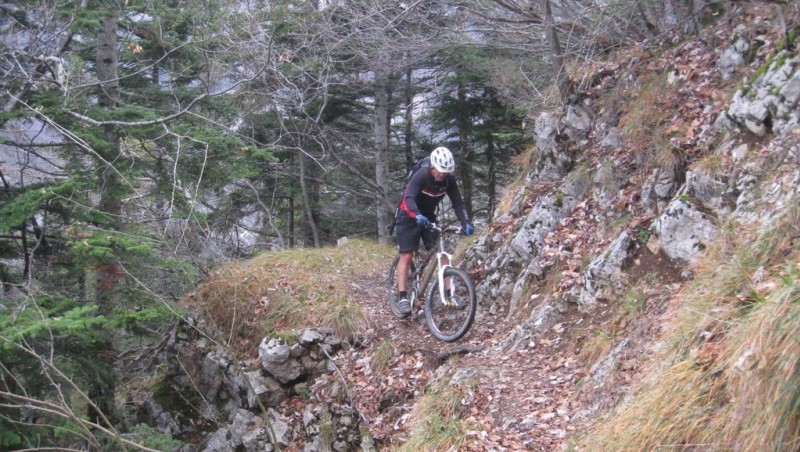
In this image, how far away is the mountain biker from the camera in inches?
254

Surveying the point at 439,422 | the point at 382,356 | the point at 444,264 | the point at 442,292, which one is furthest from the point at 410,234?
the point at 439,422

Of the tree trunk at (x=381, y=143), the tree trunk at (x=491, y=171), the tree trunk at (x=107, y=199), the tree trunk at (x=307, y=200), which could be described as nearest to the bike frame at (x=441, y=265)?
the tree trunk at (x=107, y=199)

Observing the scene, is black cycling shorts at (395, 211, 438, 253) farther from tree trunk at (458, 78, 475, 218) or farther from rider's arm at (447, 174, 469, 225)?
tree trunk at (458, 78, 475, 218)

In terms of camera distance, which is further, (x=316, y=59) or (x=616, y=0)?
(x=316, y=59)

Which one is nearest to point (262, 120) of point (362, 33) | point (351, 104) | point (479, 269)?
point (351, 104)

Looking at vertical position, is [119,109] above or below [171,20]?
below

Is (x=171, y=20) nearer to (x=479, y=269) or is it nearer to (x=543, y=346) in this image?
(x=479, y=269)

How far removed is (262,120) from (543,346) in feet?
39.4

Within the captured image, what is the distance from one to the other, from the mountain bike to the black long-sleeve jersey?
1.01 ft

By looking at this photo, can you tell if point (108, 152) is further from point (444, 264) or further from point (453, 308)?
point (453, 308)

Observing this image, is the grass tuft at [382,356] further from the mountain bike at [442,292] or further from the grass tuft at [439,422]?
the grass tuft at [439,422]

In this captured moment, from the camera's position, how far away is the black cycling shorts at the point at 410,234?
→ 7.10 meters

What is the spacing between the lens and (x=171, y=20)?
9797 millimetres

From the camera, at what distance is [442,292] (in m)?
6.51
